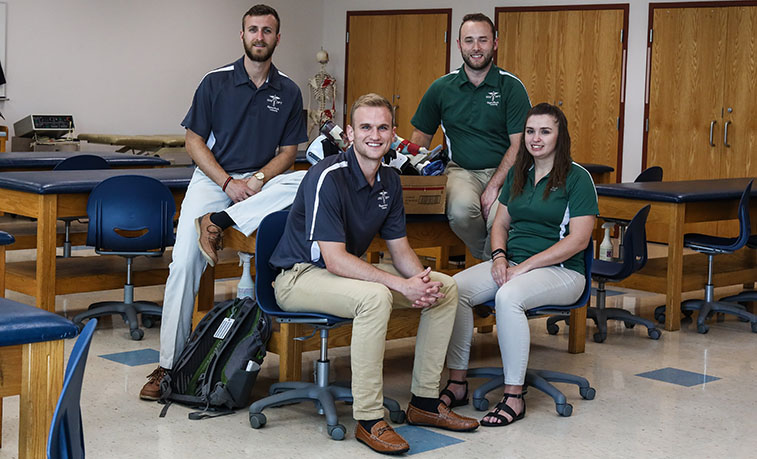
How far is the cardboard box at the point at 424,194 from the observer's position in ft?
14.2

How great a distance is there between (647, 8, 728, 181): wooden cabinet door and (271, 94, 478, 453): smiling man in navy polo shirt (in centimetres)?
601

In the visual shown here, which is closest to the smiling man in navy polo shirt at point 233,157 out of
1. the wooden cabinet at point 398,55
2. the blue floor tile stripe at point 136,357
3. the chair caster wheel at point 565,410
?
the blue floor tile stripe at point 136,357

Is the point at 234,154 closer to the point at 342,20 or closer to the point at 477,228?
the point at 477,228

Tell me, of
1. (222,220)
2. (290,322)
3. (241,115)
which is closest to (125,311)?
(222,220)

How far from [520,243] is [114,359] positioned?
6.21 ft

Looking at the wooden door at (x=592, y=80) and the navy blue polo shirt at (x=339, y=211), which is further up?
the wooden door at (x=592, y=80)

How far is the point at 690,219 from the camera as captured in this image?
18.7ft

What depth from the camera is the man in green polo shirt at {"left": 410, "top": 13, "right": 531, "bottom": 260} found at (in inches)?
175

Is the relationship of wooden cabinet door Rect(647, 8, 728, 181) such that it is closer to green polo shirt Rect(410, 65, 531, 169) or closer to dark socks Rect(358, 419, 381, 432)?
green polo shirt Rect(410, 65, 531, 169)

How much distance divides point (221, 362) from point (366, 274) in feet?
2.27

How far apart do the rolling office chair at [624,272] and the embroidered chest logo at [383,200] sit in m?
1.69

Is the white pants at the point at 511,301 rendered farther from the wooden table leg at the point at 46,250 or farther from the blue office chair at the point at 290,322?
the wooden table leg at the point at 46,250

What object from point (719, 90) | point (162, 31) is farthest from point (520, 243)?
point (162, 31)

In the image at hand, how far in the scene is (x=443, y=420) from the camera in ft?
11.8
